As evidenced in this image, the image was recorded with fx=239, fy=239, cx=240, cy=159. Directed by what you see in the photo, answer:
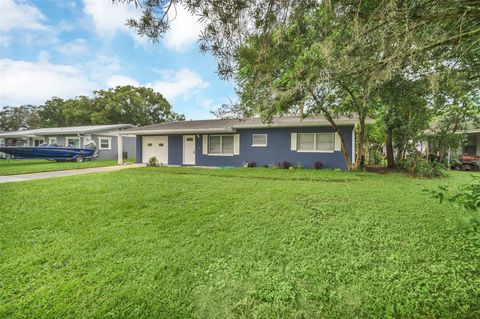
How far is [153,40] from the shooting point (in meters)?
2.44

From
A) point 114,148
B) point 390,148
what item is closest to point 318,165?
point 390,148

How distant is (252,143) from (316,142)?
3.46m

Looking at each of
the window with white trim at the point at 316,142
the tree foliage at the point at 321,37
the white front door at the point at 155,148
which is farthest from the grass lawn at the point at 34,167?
the tree foliage at the point at 321,37

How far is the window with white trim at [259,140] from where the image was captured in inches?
525

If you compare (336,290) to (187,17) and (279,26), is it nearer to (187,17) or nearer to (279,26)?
(279,26)

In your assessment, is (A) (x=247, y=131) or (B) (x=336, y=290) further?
(A) (x=247, y=131)

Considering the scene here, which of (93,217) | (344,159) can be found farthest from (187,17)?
(344,159)

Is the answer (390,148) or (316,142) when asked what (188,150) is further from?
(390,148)

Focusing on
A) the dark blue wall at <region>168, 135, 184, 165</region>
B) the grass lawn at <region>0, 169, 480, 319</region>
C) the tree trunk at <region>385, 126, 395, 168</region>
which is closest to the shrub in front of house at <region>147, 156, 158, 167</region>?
the dark blue wall at <region>168, 135, 184, 165</region>

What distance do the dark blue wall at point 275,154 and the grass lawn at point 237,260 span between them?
21.7 feet

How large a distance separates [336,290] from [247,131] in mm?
11494

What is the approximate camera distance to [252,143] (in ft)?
44.4

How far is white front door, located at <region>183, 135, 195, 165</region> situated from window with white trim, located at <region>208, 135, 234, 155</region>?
1.19 metres

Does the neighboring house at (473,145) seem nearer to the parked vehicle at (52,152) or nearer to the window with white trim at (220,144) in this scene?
the window with white trim at (220,144)
